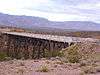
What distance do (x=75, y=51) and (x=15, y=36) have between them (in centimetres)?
2347

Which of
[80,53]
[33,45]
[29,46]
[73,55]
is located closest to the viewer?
[73,55]

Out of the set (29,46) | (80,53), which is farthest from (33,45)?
(80,53)

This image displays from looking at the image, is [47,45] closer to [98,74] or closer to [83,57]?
[83,57]

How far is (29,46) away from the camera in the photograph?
42.8m

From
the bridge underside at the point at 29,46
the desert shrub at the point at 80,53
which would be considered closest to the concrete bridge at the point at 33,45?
the bridge underside at the point at 29,46

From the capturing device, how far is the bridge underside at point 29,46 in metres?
37.0

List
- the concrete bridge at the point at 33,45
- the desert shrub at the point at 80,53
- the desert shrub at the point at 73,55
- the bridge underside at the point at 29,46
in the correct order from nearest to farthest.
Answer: the desert shrub at the point at 80,53 < the desert shrub at the point at 73,55 < the concrete bridge at the point at 33,45 < the bridge underside at the point at 29,46

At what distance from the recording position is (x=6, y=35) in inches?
2078

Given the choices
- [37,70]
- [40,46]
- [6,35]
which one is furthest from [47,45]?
[37,70]

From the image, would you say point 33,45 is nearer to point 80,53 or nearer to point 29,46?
point 29,46

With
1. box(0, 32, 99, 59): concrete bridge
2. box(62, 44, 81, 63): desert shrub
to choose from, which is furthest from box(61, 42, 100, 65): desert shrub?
box(0, 32, 99, 59): concrete bridge

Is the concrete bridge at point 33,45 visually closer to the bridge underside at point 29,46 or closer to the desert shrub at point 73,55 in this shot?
the bridge underside at point 29,46

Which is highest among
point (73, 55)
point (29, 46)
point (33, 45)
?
point (73, 55)

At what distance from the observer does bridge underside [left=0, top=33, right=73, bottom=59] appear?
37.0 meters
